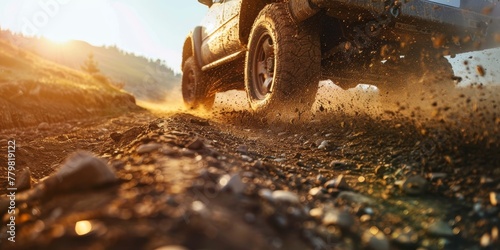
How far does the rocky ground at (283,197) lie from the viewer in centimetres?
81

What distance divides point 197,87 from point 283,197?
19.6 feet

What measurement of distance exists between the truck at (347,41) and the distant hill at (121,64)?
585 inches

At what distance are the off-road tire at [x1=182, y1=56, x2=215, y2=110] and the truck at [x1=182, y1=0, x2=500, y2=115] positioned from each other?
2.07 metres

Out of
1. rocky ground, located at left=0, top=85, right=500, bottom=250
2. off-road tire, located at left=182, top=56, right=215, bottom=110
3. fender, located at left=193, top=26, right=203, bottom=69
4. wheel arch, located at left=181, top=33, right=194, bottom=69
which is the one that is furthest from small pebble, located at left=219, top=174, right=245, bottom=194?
wheel arch, located at left=181, top=33, right=194, bottom=69

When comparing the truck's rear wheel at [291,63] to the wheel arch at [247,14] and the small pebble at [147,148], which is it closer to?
the wheel arch at [247,14]

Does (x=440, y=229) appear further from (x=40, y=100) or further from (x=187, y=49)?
(x=187, y=49)

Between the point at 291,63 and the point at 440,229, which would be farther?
the point at 291,63

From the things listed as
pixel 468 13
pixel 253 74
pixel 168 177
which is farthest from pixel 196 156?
pixel 468 13

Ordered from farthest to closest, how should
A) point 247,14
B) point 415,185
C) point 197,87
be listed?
point 197,87 → point 247,14 → point 415,185

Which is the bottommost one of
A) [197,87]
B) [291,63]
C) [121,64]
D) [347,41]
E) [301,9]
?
[197,87]

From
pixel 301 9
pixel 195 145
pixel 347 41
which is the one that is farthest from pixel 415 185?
pixel 301 9

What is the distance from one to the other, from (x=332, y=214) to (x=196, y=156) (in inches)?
26.7

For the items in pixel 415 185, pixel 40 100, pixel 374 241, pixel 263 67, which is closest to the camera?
pixel 374 241

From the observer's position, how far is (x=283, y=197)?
3.66 ft
